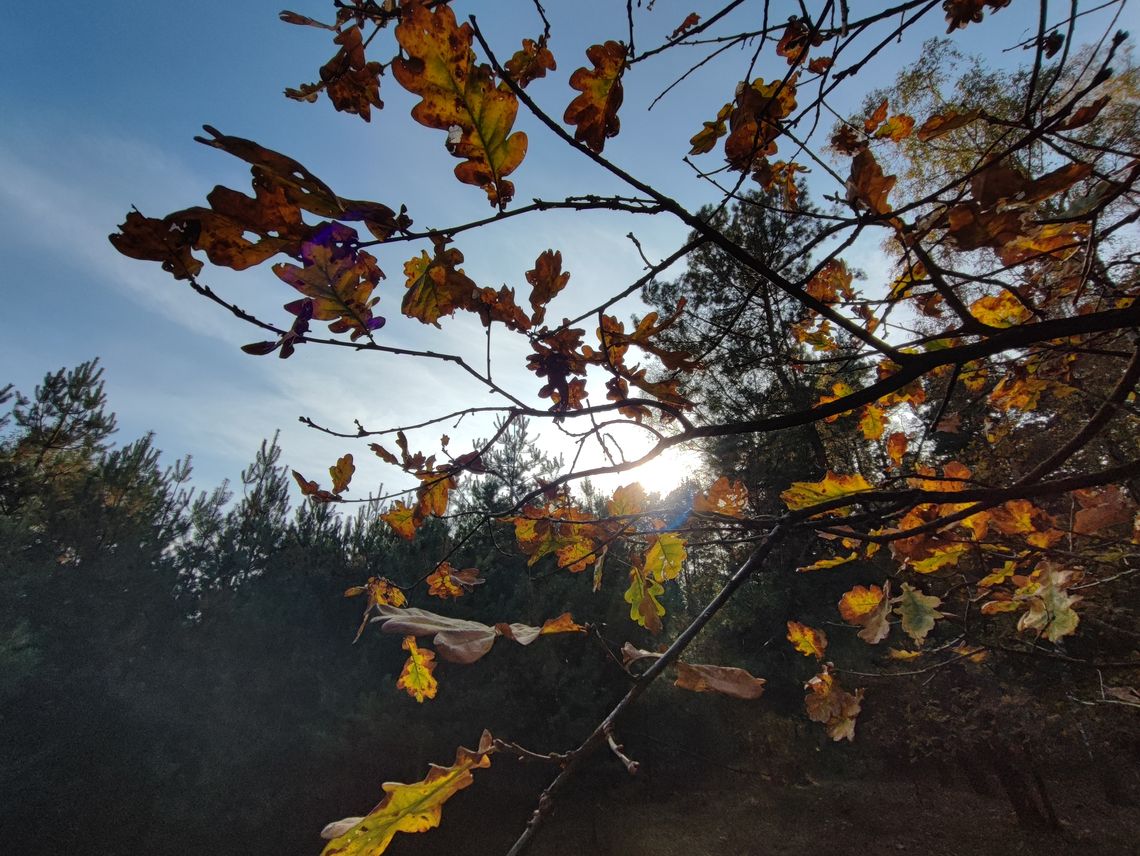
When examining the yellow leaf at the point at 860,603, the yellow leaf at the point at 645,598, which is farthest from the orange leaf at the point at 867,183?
the yellow leaf at the point at 860,603

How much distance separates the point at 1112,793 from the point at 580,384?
13581 millimetres

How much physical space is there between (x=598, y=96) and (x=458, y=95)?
261 millimetres

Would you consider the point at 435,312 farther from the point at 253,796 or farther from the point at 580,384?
the point at 253,796

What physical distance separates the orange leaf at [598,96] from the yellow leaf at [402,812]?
30.5 inches

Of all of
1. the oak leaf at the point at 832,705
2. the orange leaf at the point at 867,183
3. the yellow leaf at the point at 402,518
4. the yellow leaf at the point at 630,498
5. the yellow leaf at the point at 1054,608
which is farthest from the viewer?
the oak leaf at the point at 832,705

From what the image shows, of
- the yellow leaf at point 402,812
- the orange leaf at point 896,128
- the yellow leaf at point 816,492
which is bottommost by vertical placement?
the yellow leaf at point 402,812

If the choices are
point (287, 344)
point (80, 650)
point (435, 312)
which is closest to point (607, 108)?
point (435, 312)

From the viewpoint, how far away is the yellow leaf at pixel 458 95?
1.77 feet

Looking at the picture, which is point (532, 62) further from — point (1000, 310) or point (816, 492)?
point (1000, 310)

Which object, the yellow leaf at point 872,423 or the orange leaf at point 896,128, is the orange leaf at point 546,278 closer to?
the orange leaf at point 896,128

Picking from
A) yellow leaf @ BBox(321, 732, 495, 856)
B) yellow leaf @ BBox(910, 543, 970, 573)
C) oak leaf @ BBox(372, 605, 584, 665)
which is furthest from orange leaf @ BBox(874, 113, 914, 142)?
yellow leaf @ BBox(321, 732, 495, 856)

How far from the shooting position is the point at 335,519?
41.8 feet

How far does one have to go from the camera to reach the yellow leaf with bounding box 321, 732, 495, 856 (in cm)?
51

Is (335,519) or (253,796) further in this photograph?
(335,519)
